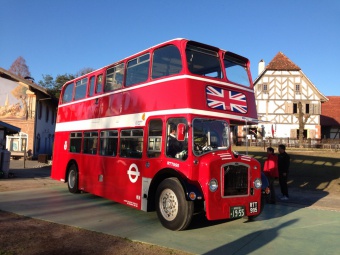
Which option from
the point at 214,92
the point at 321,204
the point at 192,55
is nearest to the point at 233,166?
the point at 214,92

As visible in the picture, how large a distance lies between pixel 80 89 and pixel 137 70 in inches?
152

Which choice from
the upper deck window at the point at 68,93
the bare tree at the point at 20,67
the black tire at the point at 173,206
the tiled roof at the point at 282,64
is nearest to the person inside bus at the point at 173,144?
the black tire at the point at 173,206

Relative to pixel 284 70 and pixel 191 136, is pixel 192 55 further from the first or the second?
pixel 284 70

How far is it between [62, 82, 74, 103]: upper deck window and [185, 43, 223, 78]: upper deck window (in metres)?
6.41

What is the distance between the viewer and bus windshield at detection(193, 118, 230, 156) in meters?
6.70

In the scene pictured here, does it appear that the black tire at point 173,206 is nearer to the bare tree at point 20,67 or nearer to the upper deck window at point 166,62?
the upper deck window at point 166,62

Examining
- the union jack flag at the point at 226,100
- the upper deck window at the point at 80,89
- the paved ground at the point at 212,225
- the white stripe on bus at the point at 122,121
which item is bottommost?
the paved ground at the point at 212,225

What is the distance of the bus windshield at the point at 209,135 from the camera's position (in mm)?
6695

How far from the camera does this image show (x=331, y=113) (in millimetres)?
48562

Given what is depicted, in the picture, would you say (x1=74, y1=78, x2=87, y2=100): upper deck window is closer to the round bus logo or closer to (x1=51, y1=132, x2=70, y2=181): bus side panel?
(x1=51, y1=132, x2=70, y2=181): bus side panel

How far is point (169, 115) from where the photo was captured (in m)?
7.07

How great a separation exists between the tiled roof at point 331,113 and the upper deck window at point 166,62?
43.3m

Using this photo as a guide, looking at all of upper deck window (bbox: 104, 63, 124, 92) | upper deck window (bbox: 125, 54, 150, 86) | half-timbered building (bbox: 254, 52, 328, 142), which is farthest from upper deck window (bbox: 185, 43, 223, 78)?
half-timbered building (bbox: 254, 52, 328, 142)

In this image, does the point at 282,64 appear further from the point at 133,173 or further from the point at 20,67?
the point at 20,67
